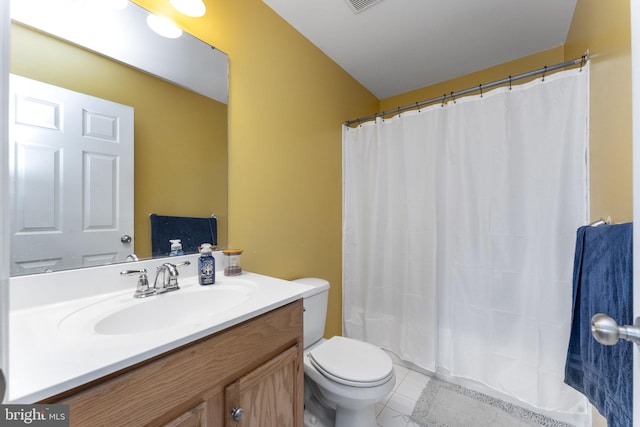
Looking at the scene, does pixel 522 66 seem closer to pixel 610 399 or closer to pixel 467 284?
pixel 467 284

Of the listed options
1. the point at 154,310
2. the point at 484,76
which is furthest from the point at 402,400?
the point at 484,76

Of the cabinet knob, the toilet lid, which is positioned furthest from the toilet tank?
the cabinet knob

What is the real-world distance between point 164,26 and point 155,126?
1.42 feet

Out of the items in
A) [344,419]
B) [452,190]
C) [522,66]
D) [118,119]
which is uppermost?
[522,66]

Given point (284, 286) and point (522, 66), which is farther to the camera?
point (522, 66)

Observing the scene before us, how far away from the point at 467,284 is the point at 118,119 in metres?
2.03

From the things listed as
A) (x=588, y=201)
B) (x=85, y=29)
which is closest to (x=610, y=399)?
(x=588, y=201)

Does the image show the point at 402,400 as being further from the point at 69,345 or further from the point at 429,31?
the point at 429,31

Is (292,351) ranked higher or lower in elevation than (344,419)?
higher

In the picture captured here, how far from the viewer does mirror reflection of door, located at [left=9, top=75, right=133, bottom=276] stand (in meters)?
0.75

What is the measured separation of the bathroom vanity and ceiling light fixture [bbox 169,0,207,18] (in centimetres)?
114

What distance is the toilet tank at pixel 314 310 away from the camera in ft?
4.75

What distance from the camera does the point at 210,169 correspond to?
1.23 metres

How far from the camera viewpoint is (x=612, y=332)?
0.45m
